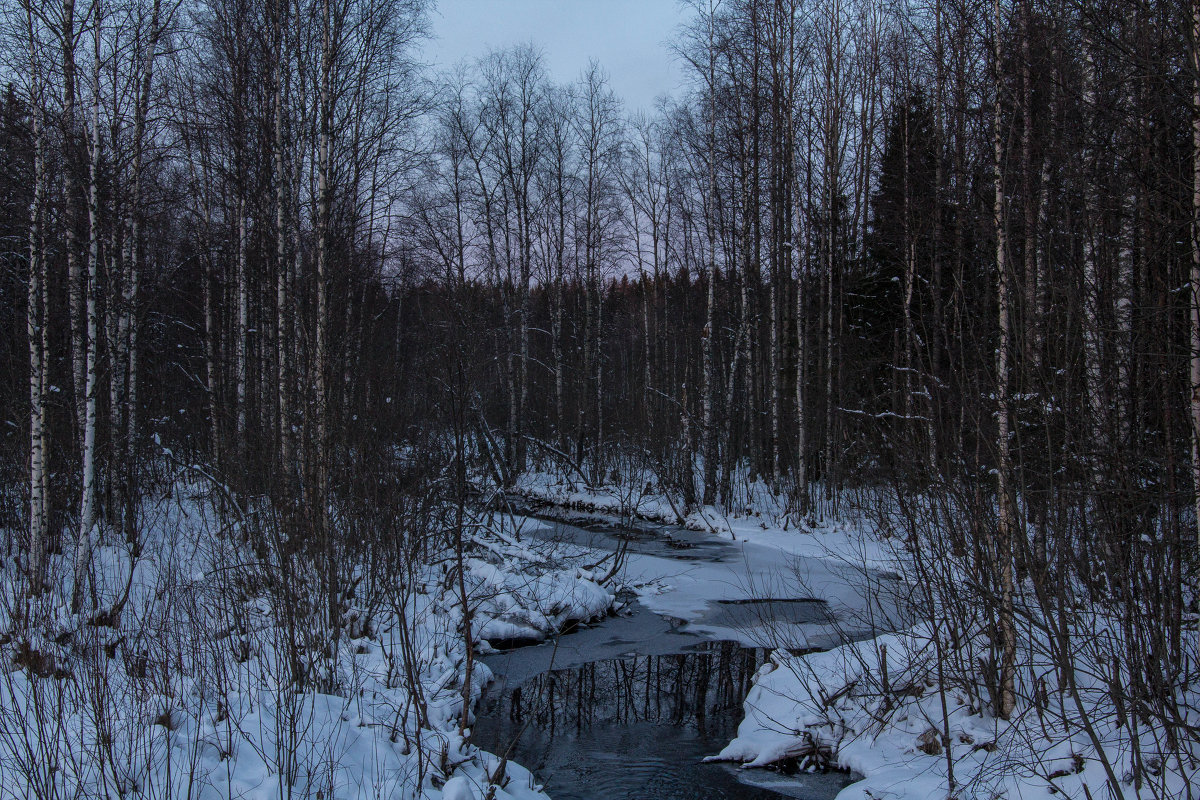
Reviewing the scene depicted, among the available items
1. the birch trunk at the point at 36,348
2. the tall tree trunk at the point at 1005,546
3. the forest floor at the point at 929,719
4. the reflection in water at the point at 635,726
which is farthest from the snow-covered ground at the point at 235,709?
the tall tree trunk at the point at 1005,546

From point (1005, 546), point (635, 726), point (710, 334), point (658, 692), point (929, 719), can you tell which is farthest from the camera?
point (710, 334)

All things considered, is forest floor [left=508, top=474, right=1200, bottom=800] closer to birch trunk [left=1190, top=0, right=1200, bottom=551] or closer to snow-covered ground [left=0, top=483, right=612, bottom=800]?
birch trunk [left=1190, top=0, right=1200, bottom=551]

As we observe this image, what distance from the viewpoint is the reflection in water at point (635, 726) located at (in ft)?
16.6

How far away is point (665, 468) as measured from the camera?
51.4ft

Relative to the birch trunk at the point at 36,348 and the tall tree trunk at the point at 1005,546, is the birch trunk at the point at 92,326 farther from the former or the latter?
the tall tree trunk at the point at 1005,546

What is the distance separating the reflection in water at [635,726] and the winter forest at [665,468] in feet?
0.20

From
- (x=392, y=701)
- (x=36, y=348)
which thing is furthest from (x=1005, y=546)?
(x=36, y=348)

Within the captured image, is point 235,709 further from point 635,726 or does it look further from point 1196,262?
point 1196,262

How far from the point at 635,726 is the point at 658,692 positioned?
2.49 ft

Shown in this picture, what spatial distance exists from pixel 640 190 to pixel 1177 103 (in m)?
20.4

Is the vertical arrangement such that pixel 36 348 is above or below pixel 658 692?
above

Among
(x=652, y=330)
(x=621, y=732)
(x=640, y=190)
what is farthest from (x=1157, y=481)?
(x=652, y=330)

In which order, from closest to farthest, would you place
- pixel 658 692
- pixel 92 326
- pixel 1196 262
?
pixel 1196 262 < pixel 658 692 < pixel 92 326

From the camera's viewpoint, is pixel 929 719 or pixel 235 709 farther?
pixel 929 719
